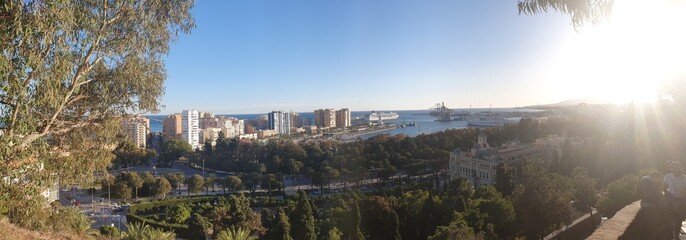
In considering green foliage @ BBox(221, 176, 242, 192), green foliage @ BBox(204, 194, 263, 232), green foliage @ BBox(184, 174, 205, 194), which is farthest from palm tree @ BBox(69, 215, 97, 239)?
green foliage @ BBox(184, 174, 205, 194)

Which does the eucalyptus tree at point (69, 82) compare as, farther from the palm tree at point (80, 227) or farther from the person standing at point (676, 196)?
the person standing at point (676, 196)

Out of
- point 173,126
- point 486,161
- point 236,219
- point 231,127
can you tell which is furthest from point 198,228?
point 231,127

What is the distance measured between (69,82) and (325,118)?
85533 millimetres

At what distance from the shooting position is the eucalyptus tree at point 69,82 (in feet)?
12.6

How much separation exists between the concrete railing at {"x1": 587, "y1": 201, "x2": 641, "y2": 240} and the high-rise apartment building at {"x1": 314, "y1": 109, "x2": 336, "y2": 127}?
3376 inches

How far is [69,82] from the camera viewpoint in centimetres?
491

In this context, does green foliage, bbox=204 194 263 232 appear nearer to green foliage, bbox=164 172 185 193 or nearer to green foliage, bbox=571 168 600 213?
green foliage, bbox=571 168 600 213

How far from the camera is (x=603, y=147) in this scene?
16.6m

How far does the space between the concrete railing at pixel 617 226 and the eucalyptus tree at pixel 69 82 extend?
5.50 m

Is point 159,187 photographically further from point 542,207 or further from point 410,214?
point 542,207

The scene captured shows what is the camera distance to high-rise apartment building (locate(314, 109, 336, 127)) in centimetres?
9006

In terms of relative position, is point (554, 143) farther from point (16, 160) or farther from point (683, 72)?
point (16, 160)

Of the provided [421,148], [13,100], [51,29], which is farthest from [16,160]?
[421,148]

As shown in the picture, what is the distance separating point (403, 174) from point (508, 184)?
15.1 meters
